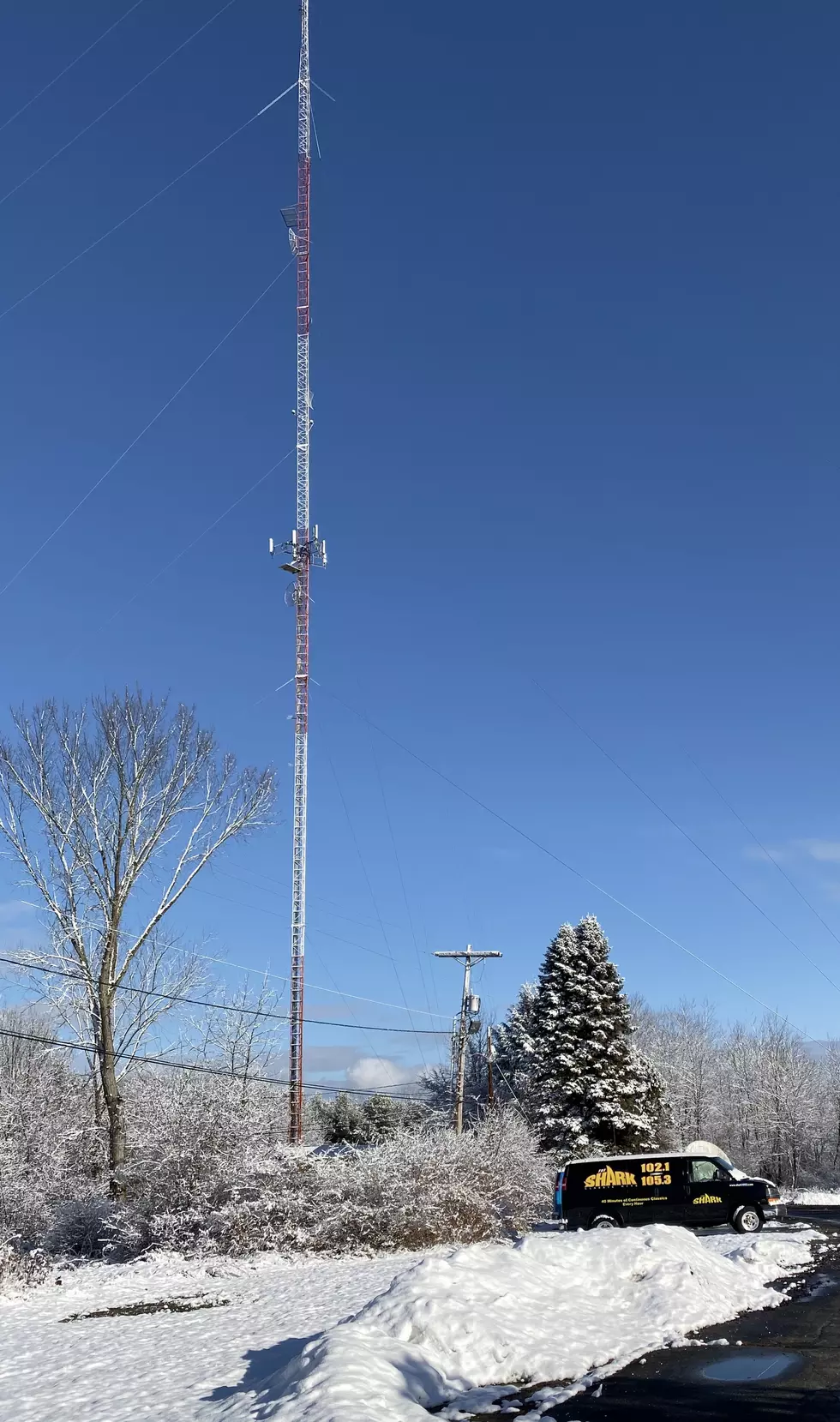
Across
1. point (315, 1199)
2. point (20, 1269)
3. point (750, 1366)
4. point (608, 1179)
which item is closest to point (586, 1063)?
point (608, 1179)

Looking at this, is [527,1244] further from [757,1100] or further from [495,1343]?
[757,1100]

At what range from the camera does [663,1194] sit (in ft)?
75.6

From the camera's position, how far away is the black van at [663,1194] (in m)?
22.9

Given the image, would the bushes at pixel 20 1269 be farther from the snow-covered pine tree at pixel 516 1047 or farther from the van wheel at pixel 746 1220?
the snow-covered pine tree at pixel 516 1047

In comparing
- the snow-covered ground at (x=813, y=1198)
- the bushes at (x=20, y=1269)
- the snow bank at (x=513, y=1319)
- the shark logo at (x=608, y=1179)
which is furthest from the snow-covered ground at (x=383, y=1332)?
the snow-covered ground at (x=813, y=1198)

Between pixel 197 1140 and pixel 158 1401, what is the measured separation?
14508 mm

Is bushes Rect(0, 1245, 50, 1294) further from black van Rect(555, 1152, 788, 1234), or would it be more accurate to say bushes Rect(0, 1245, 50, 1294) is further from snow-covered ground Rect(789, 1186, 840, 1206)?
snow-covered ground Rect(789, 1186, 840, 1206)

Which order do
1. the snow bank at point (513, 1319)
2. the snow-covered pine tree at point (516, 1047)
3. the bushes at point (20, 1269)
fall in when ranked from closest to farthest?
the snow bank at point (513, 1319) → the bushes at point (20, 1269) → the snow-covered pine tree at point (516, 1047)

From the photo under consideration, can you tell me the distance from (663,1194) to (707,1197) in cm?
100

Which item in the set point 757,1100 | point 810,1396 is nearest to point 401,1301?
point 810,1396

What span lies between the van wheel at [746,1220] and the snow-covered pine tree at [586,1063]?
680 inches

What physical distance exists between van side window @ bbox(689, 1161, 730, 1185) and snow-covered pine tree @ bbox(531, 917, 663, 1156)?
17.2 meters

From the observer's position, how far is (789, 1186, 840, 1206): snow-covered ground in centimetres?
3944

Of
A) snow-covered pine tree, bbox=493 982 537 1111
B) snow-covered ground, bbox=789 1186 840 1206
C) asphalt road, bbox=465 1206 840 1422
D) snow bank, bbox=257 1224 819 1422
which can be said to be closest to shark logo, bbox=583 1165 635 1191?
snow bank, bbox=257 1224 819 1422
